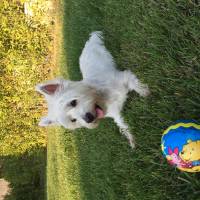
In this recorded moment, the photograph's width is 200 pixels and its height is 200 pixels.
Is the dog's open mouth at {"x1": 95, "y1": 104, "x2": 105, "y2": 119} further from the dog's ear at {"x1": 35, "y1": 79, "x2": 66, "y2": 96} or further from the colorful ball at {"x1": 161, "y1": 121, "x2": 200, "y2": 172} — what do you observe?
the colorful ball at {"x1": 161, "y1": 121, "x2": 200, "y2": 172}

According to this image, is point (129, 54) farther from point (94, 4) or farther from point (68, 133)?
A: point (68, 133)

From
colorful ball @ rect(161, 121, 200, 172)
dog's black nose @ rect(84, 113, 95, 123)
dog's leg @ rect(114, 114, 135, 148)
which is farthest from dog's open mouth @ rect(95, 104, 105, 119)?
colorful ball @ rect(161, 121, 200, 172)

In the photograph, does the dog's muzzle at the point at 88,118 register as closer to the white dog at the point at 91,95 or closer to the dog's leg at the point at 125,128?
the white dog at the point at 91,95

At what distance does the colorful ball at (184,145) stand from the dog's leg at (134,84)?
1.18 meters

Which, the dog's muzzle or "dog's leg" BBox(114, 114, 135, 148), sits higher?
"dog's leg" BBox(114, 114, 135, 148)

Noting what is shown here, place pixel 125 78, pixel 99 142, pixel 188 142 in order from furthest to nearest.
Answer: pixel 99 142 < pixel 125 78 < pixel 188 142

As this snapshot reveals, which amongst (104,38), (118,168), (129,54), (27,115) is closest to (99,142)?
(118,168)

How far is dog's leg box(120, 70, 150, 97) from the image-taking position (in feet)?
14.4

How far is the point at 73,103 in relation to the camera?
422 cm

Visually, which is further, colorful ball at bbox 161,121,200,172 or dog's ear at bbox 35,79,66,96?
dog's ear at bbox 35,79,66,96

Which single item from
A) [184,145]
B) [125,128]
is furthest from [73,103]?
[184,145]

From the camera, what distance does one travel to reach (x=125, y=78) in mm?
4672

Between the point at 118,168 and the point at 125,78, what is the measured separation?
1300mm

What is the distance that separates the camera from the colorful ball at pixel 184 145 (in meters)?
3.05
